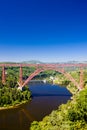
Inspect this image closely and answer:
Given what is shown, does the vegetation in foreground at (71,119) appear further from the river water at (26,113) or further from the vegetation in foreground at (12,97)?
the vegetation in foreground at (12,97)

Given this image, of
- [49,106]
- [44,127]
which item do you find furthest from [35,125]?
[49,106]

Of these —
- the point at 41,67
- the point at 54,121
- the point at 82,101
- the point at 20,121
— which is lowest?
the point at 20,121

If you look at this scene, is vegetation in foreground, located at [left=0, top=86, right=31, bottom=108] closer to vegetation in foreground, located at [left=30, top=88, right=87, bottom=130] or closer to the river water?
the river water

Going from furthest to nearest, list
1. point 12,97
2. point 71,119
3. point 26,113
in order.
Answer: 1. point 12,97
2. point 26,113
3. point 71,119

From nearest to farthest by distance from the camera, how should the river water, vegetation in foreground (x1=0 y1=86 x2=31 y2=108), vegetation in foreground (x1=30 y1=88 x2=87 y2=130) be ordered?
vegetation in foreground (x1=30 y1=88 x2=87 y2=130)
the river water
vegetation in foreground (x1=0 y1=86 x2=31 y2=108)

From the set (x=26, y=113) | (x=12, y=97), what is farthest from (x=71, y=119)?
(x=12, y=97)

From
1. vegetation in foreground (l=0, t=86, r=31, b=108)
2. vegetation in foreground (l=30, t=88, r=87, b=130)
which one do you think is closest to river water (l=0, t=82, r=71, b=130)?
vegetation in foreground (l=0, t=86, r=31, b=108)

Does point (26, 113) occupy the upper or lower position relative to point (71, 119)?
lower

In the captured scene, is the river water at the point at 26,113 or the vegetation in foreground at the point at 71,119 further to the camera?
the river water at the point at 26,113

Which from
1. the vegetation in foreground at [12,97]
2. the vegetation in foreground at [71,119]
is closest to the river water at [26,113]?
the vegetation in foreground at [12,97]

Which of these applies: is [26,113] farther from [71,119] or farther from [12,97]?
[71,119]

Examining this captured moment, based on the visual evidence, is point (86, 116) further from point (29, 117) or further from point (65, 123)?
point (29, 117)
